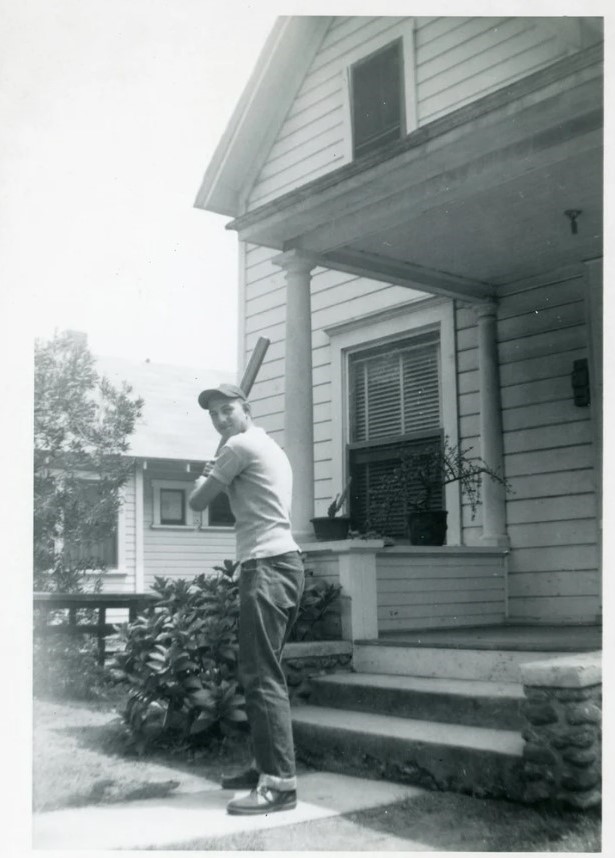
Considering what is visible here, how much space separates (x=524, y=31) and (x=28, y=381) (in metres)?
4.81

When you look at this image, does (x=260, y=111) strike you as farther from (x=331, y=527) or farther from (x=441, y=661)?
(x=441, y=661)

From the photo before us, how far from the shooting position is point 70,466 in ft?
31.3

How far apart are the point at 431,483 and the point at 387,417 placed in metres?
1.29

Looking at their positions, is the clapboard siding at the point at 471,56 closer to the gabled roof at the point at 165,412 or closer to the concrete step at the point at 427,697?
the concrete step at the point at 427,697

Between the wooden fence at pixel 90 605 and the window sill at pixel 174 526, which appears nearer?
the wooden fence at pixel 90 605

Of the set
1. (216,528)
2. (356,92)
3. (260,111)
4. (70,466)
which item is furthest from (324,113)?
(216,528)

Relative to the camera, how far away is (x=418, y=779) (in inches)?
163

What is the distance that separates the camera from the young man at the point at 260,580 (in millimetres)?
3789

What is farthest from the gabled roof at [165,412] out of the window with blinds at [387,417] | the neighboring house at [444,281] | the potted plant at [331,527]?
the potted plant at [331,527]

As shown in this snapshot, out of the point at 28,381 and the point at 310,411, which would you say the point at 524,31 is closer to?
the point at 310,411

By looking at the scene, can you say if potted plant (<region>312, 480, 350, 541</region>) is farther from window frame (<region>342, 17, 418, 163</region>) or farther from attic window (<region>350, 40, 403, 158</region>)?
attic window (<region>350, 40, 403, 158</region>)

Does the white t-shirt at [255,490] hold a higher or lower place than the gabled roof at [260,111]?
lower

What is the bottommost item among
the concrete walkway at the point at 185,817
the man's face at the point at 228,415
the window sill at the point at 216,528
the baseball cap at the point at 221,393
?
the concrete walkway at the point at 185,817

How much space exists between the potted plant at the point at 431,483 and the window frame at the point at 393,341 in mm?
168
